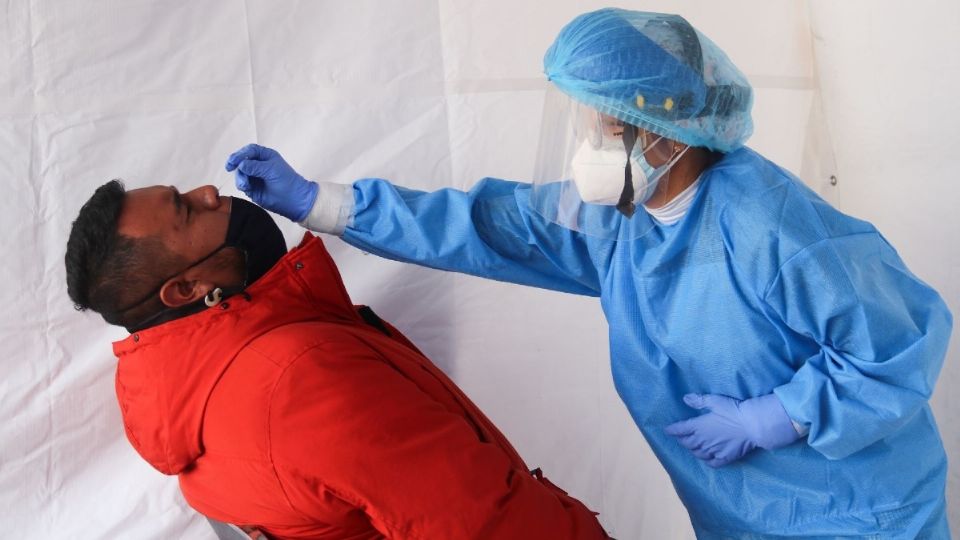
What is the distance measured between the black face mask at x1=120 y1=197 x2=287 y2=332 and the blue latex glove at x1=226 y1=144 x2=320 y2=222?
0.14 feet

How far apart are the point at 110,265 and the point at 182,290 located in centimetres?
9

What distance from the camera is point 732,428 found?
1.15 meters

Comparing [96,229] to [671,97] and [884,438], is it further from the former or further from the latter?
[884,438]

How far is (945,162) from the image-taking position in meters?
1.70

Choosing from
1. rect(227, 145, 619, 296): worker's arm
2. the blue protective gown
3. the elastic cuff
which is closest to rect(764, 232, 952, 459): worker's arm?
the blue protective gown

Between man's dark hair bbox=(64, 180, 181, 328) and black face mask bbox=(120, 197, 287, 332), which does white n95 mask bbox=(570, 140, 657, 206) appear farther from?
man's dark hair bbox=(64, 180, 181, 328)

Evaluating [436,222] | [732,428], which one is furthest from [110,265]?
[732,428]

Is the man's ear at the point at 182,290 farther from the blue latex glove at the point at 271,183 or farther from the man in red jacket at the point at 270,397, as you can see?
the blue latex glove at the point at 271,183

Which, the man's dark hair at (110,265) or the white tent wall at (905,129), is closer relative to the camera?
the man's dark hair at (110,265)

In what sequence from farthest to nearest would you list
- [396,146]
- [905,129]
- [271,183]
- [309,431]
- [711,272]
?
[905,129], [396,146], [271,183], [711,272], [309,431]

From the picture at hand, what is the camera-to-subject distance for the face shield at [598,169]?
44.0 inches

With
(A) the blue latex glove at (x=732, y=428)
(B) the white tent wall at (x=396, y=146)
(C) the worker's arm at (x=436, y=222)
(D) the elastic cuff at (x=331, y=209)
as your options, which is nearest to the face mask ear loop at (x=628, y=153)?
(C) the worker's arm at (x=436, y=222)

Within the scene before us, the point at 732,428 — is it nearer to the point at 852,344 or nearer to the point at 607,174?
the point at 852,344

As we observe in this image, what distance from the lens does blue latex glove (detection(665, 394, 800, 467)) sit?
1.13m
